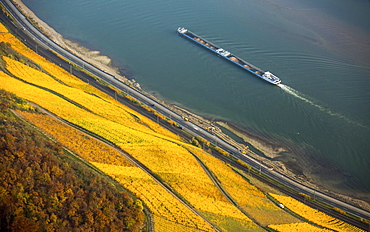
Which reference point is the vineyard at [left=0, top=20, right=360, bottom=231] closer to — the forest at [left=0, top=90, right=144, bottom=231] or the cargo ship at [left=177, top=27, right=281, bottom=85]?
the forest at [left=0, top=90, right=144, bottom=231]

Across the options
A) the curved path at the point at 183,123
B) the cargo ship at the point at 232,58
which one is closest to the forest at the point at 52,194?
the curved path at the point at 183,123

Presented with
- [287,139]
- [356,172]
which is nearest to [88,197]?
[287,139]

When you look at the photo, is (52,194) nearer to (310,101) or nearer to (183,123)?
(183,123)

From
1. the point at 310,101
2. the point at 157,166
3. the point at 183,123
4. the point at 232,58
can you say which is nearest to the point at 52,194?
the point at 157,166

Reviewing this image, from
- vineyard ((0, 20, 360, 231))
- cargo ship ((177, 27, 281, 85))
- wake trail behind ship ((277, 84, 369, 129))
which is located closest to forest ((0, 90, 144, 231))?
vineyard ((0, 20, 360, 231))

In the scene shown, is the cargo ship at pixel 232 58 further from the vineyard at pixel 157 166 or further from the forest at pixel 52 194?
the forest at pixel 52 194
